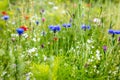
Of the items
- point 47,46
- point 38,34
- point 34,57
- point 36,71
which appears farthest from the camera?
point 38,34

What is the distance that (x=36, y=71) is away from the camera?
2047mm

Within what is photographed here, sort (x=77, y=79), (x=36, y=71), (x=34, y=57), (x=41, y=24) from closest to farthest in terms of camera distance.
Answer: (x=36, y=71)
(x=77, y=79)
(x=34, y=57)
(x=41, y=24)

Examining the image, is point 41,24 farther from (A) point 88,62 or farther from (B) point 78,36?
(A) point 88,62

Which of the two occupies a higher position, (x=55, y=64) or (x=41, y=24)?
(x=55, y=64)

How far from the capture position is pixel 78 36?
10.1ft

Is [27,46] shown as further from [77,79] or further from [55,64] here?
[55,64]

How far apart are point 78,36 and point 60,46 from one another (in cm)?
27

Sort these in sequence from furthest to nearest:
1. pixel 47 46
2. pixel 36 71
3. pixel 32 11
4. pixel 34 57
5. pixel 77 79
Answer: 1. pixel 32 11
2. pixel 47 46
3. pixel 34 57
4. pixel 77 79
5. pixel 36 71

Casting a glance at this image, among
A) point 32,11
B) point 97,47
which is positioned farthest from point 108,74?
point 32,11

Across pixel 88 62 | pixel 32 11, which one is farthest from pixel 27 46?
pixel 32 11

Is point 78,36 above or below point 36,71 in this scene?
below

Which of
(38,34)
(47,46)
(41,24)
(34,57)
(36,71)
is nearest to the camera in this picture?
(36,71)

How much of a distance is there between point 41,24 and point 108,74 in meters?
1.37

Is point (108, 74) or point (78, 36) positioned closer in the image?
point (108, 74)
